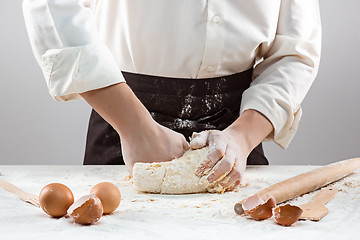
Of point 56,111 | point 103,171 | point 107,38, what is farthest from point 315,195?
point 56,111

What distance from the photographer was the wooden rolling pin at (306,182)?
90 centimetres

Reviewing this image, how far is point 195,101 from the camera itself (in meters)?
1.21

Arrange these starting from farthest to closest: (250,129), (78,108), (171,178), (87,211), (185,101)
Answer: (78,108) < (185,101) < (250,129) < (171,178) < (87,211)

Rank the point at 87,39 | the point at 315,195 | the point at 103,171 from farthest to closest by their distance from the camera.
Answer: the point at 103,171 → the point at 87,39 → the point at 315,195

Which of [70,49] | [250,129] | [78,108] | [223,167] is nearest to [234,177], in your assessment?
[223,167]

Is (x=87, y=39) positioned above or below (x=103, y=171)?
above

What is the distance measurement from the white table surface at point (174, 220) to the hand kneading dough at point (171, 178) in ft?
0.05

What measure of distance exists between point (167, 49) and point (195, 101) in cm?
13

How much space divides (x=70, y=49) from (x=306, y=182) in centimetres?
49

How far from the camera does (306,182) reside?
97 centimetres

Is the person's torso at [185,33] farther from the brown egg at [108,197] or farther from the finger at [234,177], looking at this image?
the brown egg at [108,197]

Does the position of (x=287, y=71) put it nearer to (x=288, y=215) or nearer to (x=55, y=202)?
(x=288, y=215)

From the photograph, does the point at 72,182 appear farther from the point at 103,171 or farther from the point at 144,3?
the point at 144,3

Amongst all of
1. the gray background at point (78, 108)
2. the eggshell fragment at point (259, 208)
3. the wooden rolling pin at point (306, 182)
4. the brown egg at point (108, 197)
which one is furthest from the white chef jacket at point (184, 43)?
the gray background at point (78, 108)
